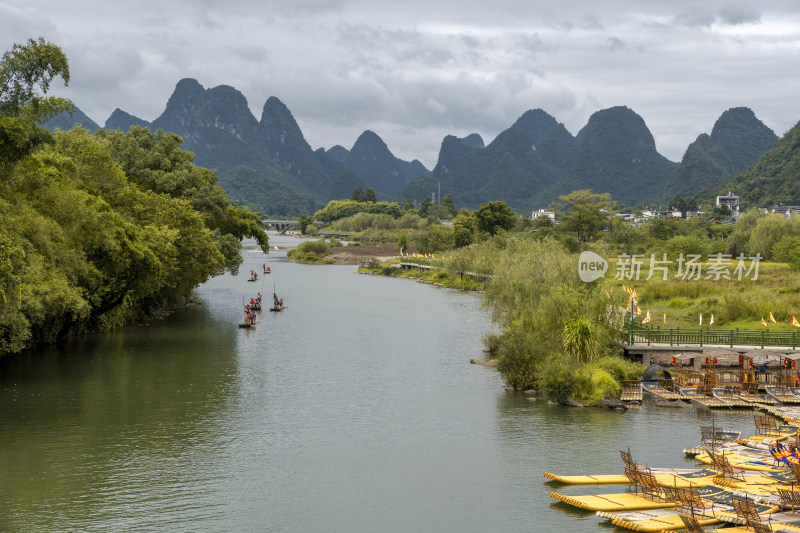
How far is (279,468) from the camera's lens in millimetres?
27766

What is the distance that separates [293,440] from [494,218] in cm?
11148

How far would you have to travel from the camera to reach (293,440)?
31.2 metres

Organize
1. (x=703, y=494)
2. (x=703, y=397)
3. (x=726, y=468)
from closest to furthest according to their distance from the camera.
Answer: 1. (x=703, y=494)
2. (x=726, y=468)
3. (x=703, y=397)

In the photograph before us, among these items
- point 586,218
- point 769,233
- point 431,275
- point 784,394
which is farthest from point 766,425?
point 586,218

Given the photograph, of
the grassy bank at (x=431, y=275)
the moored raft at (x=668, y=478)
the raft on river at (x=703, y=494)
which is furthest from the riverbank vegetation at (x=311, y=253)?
the raft on river at (x=703, y=494)

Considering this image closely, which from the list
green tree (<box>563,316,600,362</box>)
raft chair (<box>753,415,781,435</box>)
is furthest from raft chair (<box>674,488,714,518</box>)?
green tree (<box>563,316,600,362</box>)

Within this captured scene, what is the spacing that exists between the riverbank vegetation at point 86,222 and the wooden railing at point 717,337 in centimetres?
3042

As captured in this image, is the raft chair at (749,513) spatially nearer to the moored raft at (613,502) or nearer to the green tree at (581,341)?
the moored raft at (613,502)

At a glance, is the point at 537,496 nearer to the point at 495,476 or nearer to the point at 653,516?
the point at 495,476

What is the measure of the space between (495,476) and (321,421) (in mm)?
9713

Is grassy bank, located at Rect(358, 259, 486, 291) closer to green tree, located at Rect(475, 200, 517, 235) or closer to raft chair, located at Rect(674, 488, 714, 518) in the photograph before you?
green tree, located at Rect(475, 200, 517, 235)

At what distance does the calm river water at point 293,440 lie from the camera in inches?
928

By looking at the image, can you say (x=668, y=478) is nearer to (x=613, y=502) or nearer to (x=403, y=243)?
(x=613, y=502)

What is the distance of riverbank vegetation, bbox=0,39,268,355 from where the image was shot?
32.5m
